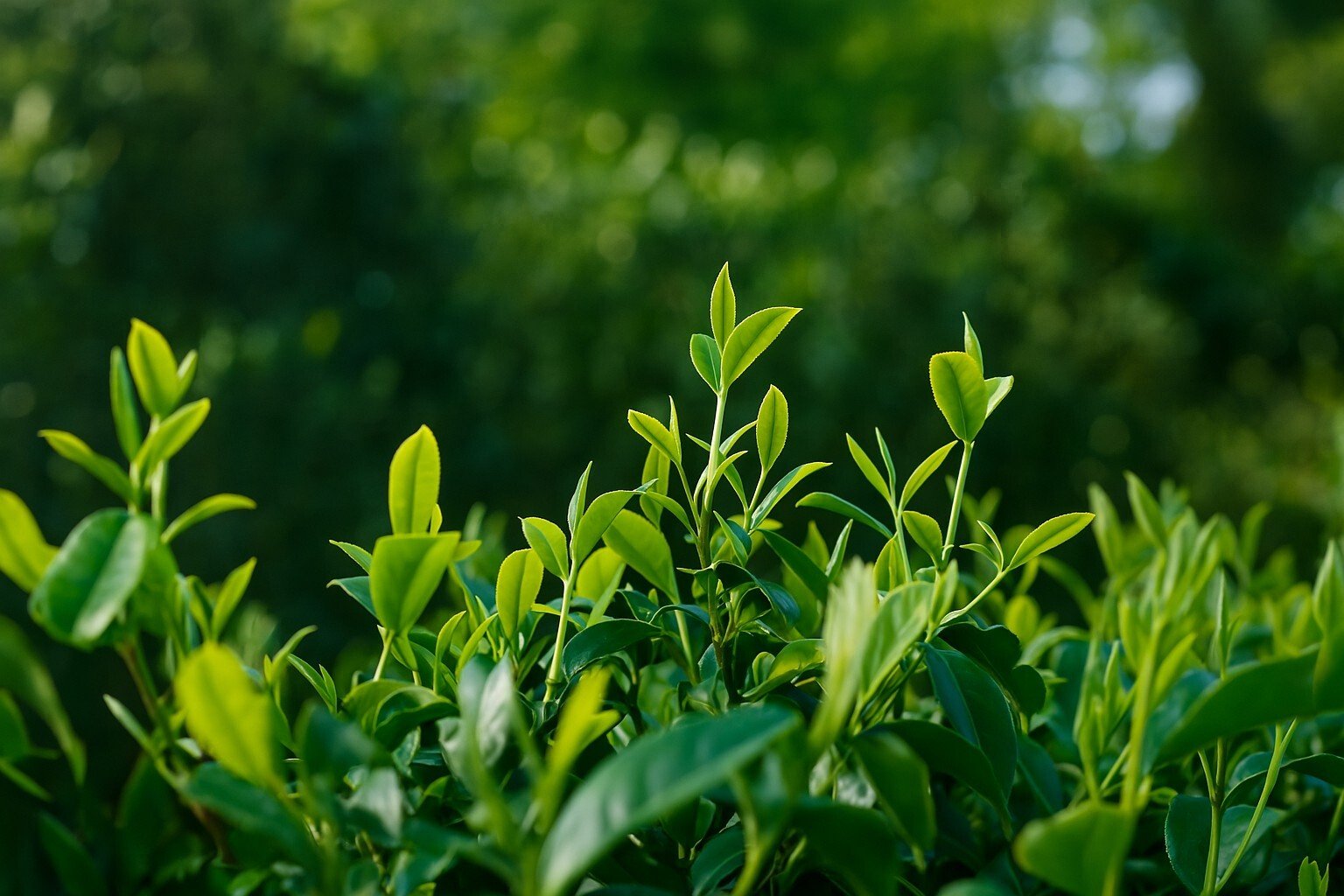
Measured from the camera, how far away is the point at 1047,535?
2.53 feet

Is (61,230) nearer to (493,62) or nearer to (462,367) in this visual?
(462,367)

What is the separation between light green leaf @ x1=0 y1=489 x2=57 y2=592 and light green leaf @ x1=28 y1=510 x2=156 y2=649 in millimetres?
27

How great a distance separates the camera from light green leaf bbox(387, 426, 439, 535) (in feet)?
2.32

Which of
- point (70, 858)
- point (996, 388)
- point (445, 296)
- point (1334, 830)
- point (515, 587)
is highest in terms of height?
point (996, 388)

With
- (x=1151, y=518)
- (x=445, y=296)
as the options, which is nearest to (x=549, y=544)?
(x=1151, y=518)

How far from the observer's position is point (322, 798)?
Answer: 0.54 m

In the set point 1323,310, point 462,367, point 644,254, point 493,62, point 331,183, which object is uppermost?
point 493,62

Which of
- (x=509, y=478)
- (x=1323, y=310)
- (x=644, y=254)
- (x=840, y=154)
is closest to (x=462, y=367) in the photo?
(x=509, y=478)

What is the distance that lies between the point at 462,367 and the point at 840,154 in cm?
933

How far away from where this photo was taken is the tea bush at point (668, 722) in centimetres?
52

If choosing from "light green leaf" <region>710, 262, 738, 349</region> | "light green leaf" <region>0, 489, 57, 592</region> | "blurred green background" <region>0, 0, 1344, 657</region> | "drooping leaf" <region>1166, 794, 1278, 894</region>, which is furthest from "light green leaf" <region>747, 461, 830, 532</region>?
"blurred green background" <region>0, 0, 1344, 657</region>

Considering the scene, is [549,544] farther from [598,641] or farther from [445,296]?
[445,296]

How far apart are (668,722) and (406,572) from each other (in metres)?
0.30

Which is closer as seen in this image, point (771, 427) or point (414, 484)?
point (414, 484)
